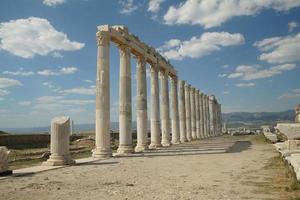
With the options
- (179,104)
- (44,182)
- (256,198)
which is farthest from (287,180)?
(179,104)

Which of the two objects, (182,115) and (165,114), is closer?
(165,114)

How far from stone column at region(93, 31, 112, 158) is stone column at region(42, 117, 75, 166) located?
497cm

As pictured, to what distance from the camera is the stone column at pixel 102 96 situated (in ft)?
79.6

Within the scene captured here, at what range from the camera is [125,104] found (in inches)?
1099

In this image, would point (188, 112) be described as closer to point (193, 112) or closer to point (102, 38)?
point (193, 112)

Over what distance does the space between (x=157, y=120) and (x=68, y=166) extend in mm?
17302

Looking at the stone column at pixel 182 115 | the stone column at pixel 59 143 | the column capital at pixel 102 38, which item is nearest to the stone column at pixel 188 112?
the stone column at pixel 182 115

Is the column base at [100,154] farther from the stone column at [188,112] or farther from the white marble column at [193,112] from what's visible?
the white marble column at [193,112]

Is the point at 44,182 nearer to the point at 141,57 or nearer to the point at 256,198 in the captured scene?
the point at 256,198

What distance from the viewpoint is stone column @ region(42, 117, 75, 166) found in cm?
1892

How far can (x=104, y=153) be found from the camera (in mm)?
23812

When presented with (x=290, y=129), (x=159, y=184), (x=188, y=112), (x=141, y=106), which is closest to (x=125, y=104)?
(x=141, y=106)

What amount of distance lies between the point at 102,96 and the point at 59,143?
6374 mm

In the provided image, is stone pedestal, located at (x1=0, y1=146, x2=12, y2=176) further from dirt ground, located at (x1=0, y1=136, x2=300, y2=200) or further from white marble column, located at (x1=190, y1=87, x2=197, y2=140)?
white marble column, located at (x1=190, y1=87, x2=197, y2=140)
